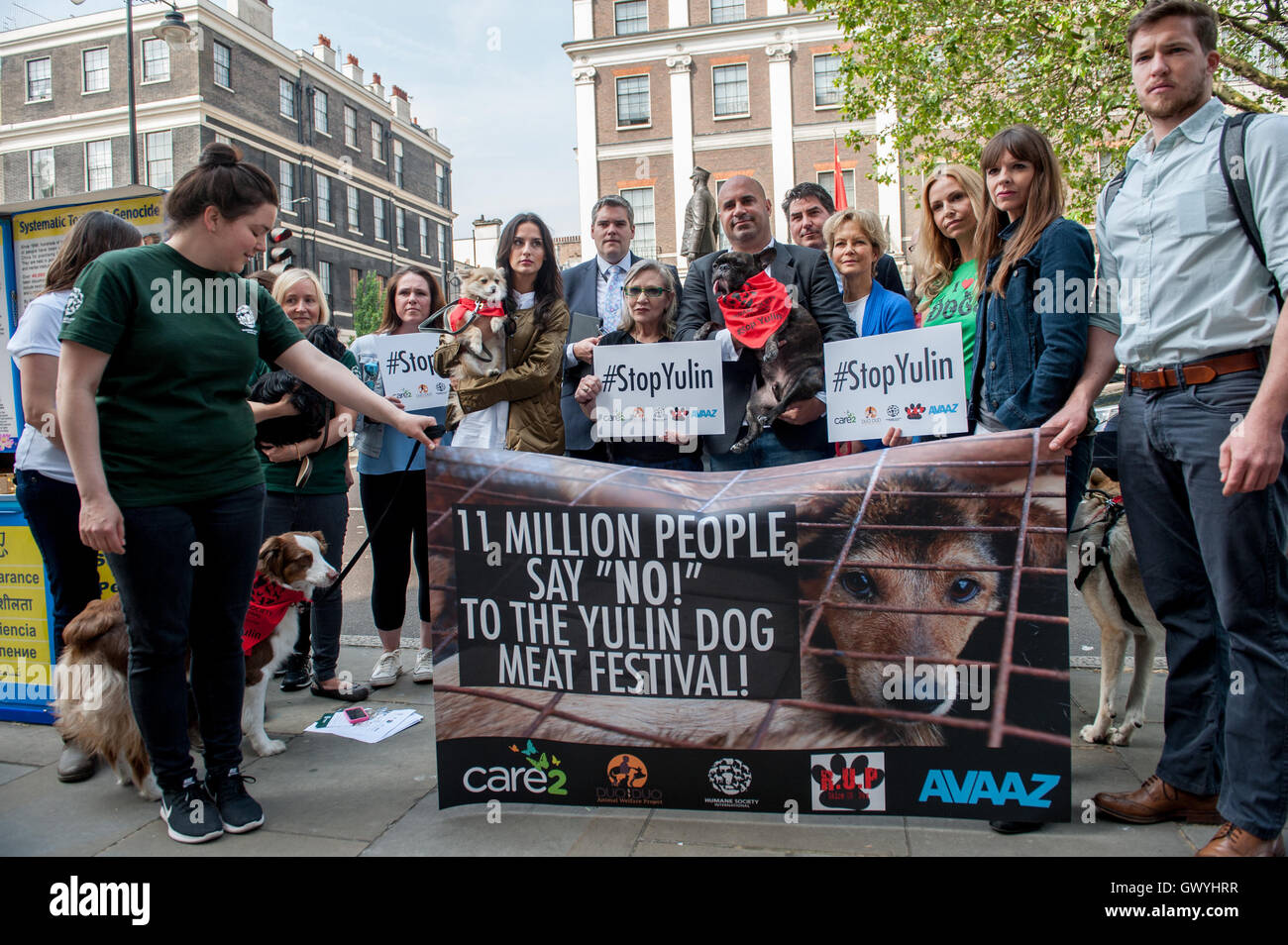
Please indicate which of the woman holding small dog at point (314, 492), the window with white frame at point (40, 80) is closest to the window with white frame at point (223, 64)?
the window with white frame at point (40, 80)

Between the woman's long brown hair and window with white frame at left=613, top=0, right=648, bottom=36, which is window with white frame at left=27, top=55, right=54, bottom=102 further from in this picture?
the woman's long brown hair

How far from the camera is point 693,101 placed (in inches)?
1284

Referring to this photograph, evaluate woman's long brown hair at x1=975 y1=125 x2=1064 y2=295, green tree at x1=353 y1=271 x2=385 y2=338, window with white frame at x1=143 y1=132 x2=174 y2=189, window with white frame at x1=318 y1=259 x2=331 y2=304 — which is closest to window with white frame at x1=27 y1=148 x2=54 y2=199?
window with white frame at x1=143 y1=132 x2=174 y2=189

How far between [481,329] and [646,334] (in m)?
0.84

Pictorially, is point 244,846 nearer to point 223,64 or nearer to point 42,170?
point 223,64

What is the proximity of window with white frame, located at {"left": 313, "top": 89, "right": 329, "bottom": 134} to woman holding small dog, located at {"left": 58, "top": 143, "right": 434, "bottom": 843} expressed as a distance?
143 feet

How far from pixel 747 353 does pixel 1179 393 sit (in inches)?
66.9

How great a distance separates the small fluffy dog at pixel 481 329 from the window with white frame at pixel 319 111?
4282 cm

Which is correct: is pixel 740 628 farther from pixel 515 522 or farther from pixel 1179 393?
pixel 1179 393

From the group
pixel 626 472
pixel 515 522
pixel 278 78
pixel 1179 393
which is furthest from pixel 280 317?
pixel 278 78

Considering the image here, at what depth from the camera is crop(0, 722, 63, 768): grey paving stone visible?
393cm

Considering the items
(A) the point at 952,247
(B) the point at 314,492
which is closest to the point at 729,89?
(A) the point at 952,247

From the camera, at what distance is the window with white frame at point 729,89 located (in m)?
32.4
